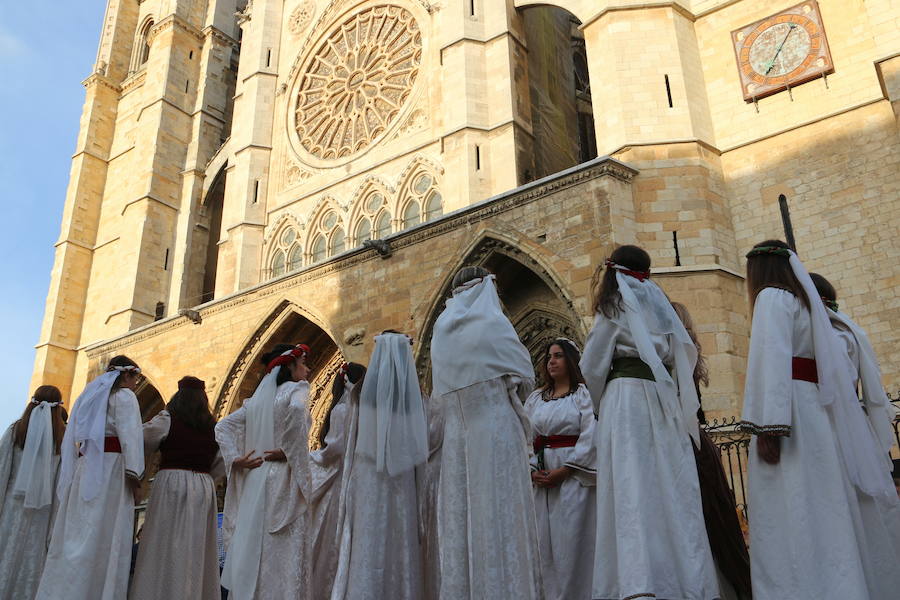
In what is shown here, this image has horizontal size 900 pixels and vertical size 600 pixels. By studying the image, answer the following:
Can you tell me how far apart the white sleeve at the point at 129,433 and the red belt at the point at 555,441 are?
214 cm

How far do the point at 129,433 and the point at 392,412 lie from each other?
5.12 ft

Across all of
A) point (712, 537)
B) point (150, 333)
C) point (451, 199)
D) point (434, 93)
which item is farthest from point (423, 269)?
point (712, 537)

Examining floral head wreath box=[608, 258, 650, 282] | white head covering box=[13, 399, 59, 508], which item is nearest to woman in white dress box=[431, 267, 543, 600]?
floral head wreath box=[608, 258, 650, 282]

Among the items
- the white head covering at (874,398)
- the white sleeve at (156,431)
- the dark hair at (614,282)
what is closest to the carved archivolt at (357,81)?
the white sleeve at (156,431)

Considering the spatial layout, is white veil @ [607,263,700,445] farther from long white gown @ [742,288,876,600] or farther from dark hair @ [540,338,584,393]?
dark hair @ [540,338,584,393]

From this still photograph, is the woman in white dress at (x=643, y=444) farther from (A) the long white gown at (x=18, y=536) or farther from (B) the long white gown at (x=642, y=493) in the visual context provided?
(A) the long white gown at (x=18, y=536)

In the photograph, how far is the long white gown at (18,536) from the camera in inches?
188

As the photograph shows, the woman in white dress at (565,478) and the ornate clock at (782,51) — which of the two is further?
the ornate clock at (782,51)

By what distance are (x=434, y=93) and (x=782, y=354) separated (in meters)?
11.4

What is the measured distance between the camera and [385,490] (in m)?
3.63

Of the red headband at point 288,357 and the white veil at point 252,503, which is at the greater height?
the red headband at point 288,357

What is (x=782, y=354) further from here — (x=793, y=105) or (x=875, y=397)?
(x=793, y=105)

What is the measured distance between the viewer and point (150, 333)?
1308 centimetres

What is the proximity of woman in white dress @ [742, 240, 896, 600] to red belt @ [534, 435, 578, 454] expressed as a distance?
106cm
